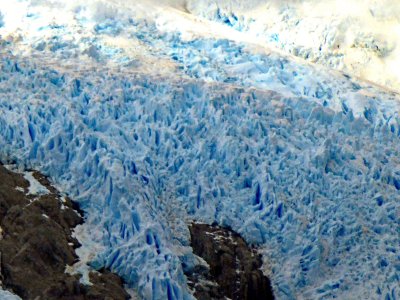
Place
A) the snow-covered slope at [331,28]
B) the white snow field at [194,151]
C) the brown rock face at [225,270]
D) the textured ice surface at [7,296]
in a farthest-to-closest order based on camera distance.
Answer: the snow-covered slope at [331,28] → the white snow field at [194,151] → the brown rock face at [225,270] → the textured ice surface at [7,296]

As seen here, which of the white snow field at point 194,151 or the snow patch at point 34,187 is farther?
the white snow field at point 194,151

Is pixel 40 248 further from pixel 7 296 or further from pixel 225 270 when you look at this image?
pixel 225 270

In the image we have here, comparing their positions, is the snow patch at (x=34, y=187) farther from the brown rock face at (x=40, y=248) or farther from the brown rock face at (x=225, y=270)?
the brown rock face at (x=225, y=270)

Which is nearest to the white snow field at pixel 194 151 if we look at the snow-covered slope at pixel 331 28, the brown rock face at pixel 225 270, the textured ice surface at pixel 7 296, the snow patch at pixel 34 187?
the brown rock face at pixel 225 270

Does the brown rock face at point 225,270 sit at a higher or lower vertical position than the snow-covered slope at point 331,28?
lower

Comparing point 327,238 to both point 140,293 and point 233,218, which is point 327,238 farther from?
point 140,293

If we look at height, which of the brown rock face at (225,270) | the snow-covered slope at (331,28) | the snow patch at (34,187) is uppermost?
the snow-covered slope at (331,28)

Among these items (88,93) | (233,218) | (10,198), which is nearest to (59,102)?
(88,93)

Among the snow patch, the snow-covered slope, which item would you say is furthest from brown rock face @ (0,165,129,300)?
the snow-covered slope
